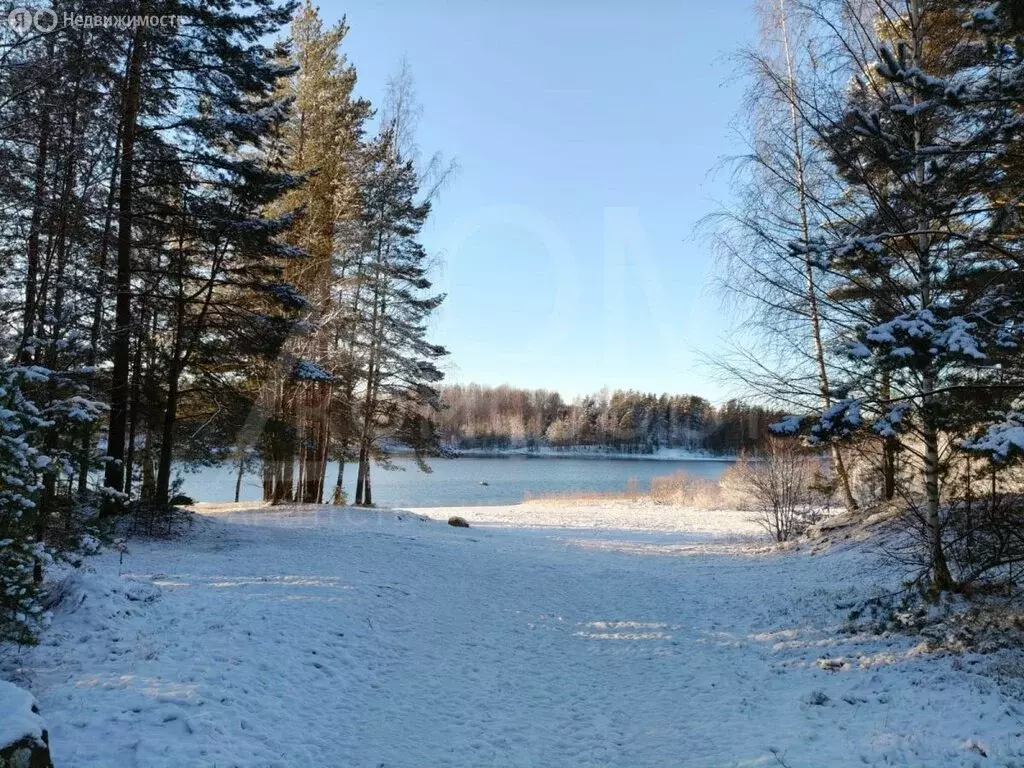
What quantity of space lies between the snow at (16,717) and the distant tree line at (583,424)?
68336mm

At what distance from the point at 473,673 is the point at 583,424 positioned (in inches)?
3317

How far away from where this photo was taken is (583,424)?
8962 cm

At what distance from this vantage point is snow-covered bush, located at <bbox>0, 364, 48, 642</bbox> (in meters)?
3.96

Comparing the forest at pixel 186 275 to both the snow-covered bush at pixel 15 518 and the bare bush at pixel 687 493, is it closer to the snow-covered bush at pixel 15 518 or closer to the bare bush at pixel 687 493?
the snow-covered bush at pixel 15 518

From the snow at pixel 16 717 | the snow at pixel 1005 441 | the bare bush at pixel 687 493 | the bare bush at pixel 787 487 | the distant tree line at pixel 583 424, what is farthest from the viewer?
the distant tree line at pixel 583 424

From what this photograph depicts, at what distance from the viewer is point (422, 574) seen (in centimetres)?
980

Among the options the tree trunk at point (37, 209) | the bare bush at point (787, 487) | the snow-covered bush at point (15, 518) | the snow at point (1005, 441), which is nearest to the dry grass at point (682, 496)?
the bare bush at point (787, 487)

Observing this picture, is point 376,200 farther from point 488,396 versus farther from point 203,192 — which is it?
point 488,396

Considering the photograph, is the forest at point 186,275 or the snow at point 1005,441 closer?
the snow at point 1005,441

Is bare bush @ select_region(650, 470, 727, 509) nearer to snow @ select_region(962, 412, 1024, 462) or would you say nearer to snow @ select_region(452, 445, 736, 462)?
snow @ select_region(962, 412, 1024, 462)

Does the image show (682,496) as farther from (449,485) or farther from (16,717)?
(16,717)

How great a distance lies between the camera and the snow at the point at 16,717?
2.92 metres

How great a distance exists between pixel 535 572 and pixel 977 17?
969 cm

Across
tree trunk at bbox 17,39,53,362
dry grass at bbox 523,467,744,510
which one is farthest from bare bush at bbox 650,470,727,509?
tree trunk at bbox 17,39,53,362
